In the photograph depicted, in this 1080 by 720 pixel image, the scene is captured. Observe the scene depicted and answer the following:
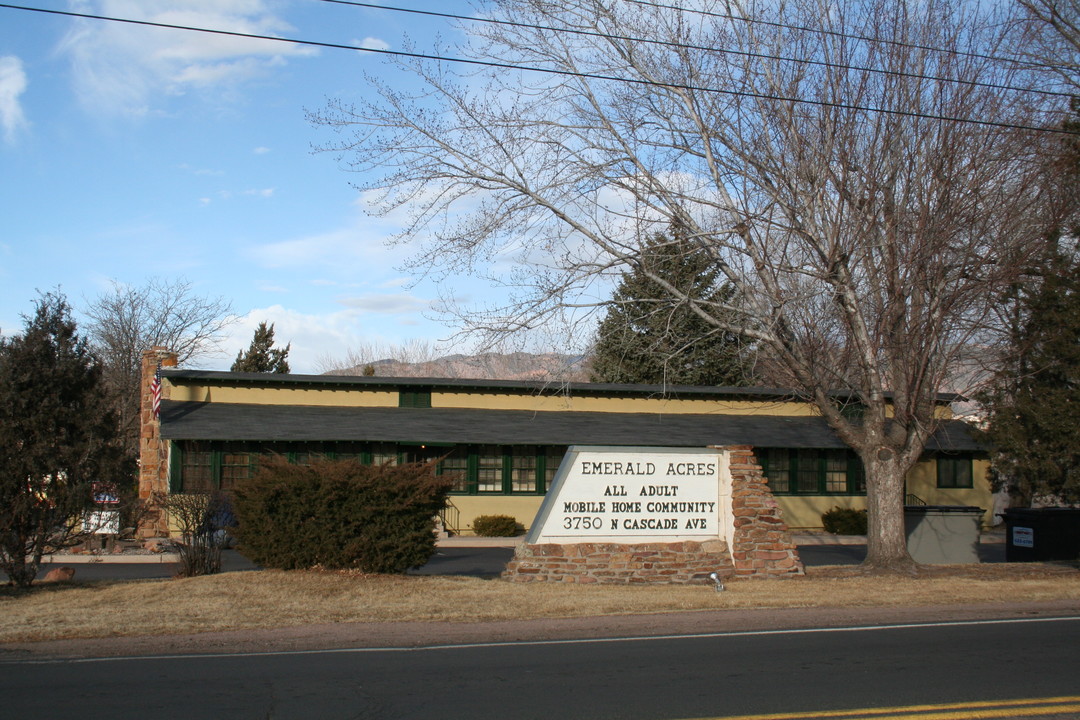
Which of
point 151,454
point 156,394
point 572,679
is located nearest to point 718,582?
point 572,679

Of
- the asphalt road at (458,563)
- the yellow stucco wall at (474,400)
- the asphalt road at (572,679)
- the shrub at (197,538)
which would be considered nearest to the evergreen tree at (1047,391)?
the asphalt road at (458,563)

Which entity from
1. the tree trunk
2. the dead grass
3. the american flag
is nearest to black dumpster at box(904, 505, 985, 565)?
the tree trunk

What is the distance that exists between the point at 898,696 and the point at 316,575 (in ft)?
27.0

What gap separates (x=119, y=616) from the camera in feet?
35.7

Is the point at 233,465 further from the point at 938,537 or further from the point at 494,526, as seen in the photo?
the point at 938,537

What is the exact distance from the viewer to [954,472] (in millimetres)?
31500

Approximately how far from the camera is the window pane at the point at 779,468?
2928cm

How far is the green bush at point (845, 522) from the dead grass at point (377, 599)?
1297 cm

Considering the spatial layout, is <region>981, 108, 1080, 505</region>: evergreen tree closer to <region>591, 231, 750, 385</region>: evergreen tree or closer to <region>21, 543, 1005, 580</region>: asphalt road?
<region>21, 543, 1005, 580</region>: asphalt road

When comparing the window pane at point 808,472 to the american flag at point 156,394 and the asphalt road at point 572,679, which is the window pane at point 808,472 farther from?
the asphalt road at point 572,679

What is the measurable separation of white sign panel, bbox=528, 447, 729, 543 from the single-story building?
9.76 m

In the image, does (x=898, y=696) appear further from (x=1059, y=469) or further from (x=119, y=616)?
(x=1059, y=469)

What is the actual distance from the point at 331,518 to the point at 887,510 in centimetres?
920

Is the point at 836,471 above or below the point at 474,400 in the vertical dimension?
below
